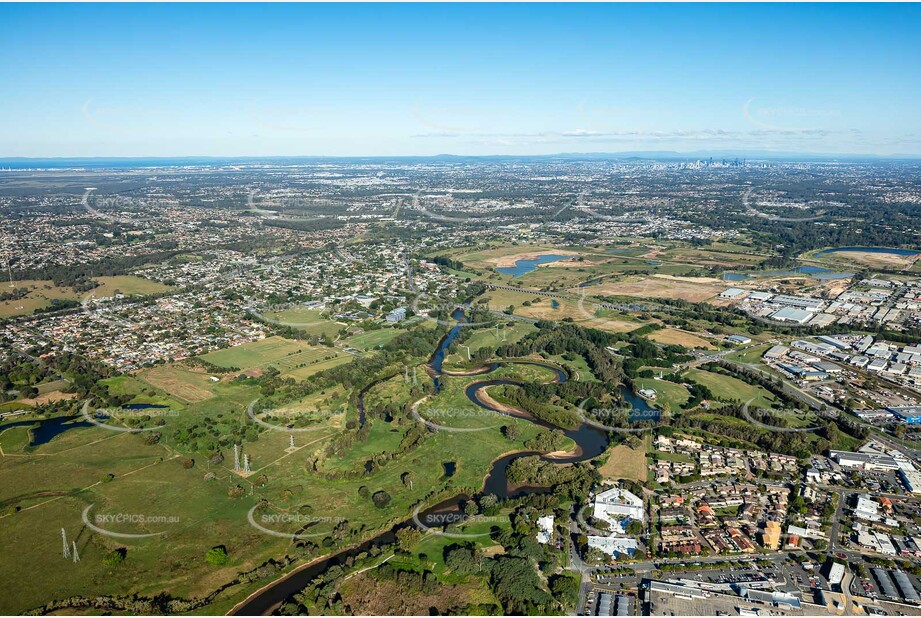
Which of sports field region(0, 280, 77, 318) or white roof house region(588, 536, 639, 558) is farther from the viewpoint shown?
sports field region(0, 280, 77, 318)

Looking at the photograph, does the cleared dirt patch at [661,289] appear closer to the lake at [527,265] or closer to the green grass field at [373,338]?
the lake at [527,265]

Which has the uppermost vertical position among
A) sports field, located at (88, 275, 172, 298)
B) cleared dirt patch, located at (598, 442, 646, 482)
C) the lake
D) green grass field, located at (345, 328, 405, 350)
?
sports field, located at (88, 275, 172, 298)

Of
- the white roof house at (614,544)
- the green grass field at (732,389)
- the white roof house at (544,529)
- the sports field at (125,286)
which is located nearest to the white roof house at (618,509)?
the white roof house at (614,544)

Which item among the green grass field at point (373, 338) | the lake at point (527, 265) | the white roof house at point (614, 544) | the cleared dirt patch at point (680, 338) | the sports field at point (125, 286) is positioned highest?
the sports field at point (125, 286)

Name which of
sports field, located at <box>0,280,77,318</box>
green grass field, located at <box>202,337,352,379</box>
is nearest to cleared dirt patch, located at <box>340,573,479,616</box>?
green grass field, located at <box>202,337,352,379</box>

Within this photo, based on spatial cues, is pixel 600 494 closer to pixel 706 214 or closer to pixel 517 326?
pixel 517 326

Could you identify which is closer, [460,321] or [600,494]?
[600,494]

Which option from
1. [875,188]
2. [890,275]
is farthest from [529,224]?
[875,188]

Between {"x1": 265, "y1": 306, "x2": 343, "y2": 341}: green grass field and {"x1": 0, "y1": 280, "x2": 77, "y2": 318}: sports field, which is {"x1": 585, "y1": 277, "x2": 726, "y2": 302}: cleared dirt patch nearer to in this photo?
{"x1": 265, "y1": 306, "x2": 343, "y2": 341}: green grass field

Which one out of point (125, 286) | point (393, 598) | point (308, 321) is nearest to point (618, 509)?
point (393, 598)
